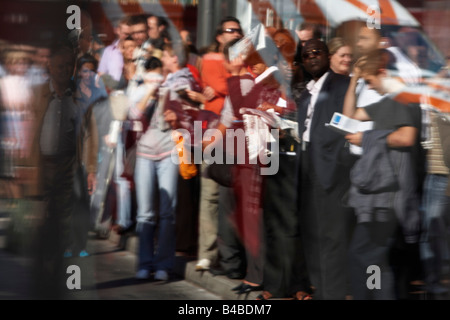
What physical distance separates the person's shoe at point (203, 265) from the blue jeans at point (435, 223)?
1677 millimetres

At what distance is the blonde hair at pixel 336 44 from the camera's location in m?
4.77

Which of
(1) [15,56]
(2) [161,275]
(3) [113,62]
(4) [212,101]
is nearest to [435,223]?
(4) [212,101]

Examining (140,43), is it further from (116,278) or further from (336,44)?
(116,278)

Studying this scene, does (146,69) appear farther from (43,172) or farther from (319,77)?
(43,172)

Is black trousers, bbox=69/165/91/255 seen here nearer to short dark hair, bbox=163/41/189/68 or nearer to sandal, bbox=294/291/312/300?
sandal, bbox=294/291/312/300

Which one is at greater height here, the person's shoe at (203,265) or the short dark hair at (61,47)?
the short dark hair at (61,47)

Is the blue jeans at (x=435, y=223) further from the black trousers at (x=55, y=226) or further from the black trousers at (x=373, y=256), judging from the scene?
the black trousers at (x=55, y=226)

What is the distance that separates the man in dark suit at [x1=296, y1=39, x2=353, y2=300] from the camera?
15.1ft

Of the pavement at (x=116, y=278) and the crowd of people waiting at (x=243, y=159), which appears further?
the pavement at (x=116, y=278)

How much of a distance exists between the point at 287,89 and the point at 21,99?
2442 mm

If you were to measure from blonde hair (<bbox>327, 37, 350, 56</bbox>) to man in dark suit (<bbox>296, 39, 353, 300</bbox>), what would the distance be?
0.13 ft

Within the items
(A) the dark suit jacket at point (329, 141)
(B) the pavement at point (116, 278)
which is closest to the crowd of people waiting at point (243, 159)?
(A) the dark suit jacket at point (329, 141)
